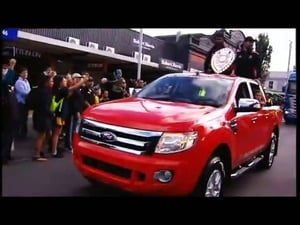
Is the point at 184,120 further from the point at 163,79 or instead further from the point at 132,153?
the point at 163,79

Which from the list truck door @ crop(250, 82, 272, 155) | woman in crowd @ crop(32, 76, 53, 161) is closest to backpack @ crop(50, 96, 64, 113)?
woman in crowd @ crop(32, 76, 53, 161)

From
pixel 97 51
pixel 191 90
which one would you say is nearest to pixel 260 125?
pixel 191 90

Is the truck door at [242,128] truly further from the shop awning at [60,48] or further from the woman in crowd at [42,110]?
the shop awning at [60,48]

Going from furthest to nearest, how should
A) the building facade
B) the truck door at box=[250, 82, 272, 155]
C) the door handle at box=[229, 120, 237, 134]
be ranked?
the building facade, the truck door at box=[250, 82, 272, 155], the door handle at box=[229, 120, 237, 134]

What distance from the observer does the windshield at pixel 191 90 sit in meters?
5.21

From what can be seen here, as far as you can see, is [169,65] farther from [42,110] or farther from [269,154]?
[42,110]

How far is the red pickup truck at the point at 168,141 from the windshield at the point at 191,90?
0.04ft

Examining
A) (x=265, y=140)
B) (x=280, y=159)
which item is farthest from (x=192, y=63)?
(x=265, y=140)

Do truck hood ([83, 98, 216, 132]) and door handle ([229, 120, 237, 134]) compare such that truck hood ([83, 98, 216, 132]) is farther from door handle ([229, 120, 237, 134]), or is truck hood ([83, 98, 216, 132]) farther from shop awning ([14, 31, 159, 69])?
shop awning ([14, 31, 159, 69])

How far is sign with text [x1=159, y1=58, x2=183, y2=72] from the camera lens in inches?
957

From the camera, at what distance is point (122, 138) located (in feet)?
13.8

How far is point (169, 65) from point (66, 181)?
20.0m

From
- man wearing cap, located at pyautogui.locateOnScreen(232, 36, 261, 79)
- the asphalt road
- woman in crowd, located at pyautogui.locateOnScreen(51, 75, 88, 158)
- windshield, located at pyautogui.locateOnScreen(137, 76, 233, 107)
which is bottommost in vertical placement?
the asphalt road

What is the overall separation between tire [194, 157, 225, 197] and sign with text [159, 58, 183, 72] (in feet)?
64.3
